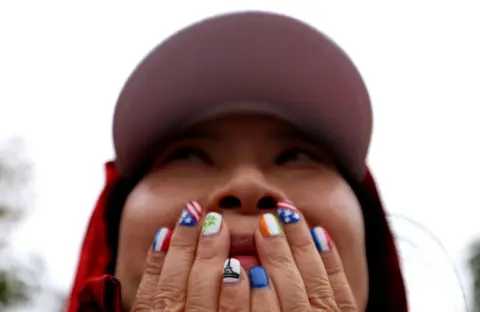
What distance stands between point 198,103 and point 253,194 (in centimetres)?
33

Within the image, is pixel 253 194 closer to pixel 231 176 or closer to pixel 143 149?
pixel 231 176

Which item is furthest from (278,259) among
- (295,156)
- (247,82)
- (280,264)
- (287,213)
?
(247,82)

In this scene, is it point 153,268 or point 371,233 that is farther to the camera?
point 371,233

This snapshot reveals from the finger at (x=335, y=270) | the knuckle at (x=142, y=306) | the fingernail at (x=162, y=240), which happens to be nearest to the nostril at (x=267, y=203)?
the finger at (x=335, y=270)

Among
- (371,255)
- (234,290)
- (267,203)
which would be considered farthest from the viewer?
(371,255)

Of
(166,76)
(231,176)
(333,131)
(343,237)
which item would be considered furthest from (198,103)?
(343,237)

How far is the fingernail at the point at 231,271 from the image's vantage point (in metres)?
1.21

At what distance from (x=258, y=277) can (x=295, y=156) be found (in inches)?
17.2

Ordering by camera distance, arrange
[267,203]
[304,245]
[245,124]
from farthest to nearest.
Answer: [245,124], [267,203], [304,245]

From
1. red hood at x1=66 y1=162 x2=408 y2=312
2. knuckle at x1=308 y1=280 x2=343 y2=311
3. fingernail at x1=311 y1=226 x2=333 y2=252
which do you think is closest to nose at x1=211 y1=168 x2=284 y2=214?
fingernail at x1=311 y1=226 x2=333 y2=252

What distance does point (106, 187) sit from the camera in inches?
69.1

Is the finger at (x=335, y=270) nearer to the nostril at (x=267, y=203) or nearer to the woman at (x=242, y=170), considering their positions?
the woman at (x=242, y=170)

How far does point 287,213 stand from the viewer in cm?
134

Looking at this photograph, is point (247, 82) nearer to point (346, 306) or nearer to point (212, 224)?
point (212, 224)
